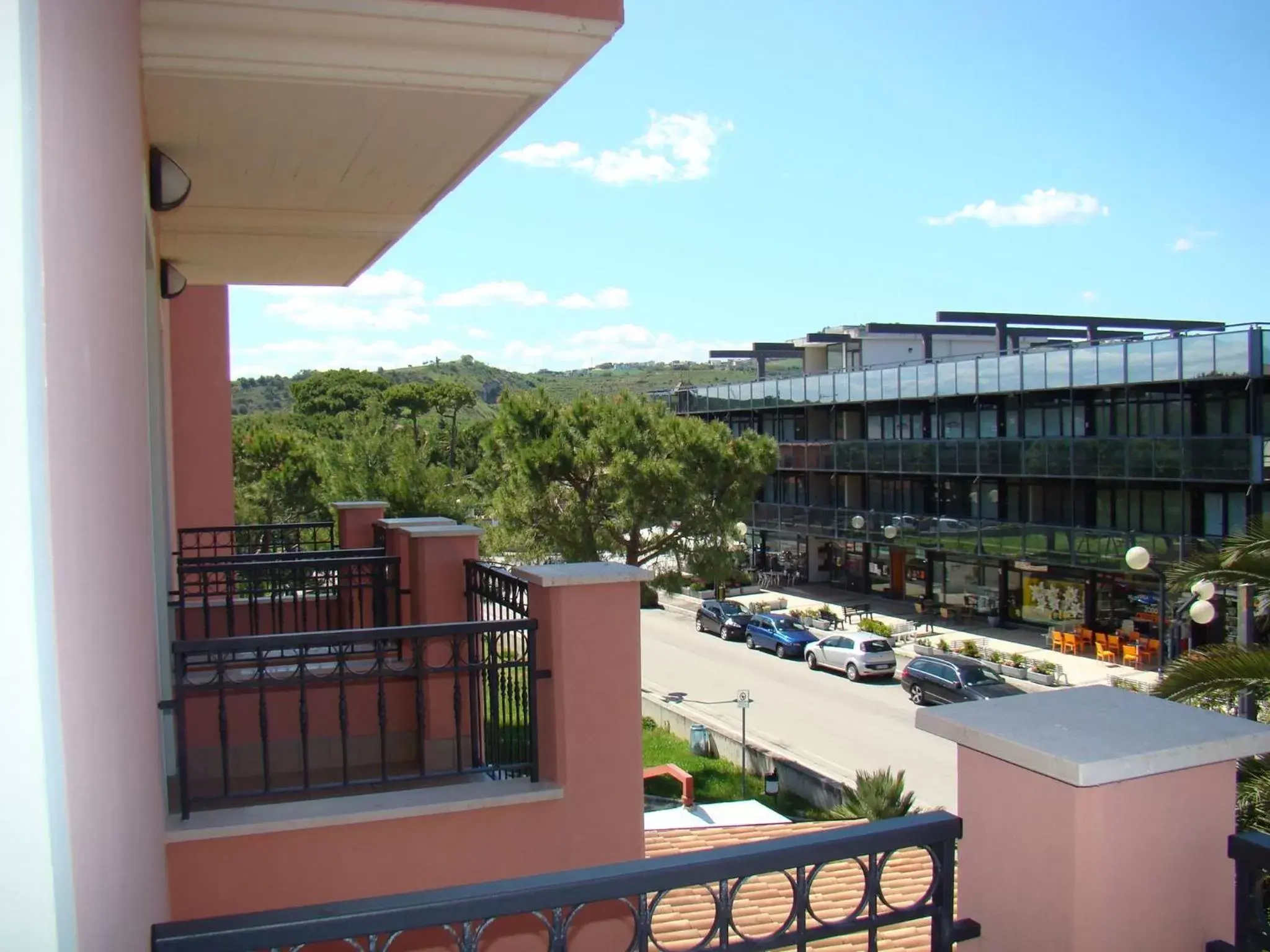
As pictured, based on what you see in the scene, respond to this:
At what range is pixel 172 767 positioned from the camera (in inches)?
178

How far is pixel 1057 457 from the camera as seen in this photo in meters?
25.0

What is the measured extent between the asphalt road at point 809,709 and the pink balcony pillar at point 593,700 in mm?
11408

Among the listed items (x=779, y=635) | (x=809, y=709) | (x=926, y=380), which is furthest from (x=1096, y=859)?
(x=926, y=380)

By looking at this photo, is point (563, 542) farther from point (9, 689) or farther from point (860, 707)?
point (9, 689)

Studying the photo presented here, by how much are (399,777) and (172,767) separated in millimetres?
1222

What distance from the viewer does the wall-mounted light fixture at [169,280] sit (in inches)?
251

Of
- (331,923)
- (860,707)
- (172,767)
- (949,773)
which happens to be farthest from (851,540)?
(331,923)

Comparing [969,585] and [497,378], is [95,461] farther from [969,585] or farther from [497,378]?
[497,378]

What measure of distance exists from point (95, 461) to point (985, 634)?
2762 centimetres

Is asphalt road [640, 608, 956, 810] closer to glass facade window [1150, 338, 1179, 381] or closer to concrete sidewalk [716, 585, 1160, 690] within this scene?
concrete sidewalk [716, 585, 1160, 690]

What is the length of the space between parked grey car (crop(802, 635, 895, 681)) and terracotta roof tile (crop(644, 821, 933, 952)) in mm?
14039

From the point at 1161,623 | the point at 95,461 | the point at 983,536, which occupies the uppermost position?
the point at 95,461

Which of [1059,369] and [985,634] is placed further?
[985,634]

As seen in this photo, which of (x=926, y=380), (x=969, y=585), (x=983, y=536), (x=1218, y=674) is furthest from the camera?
(x=969, y=585)
